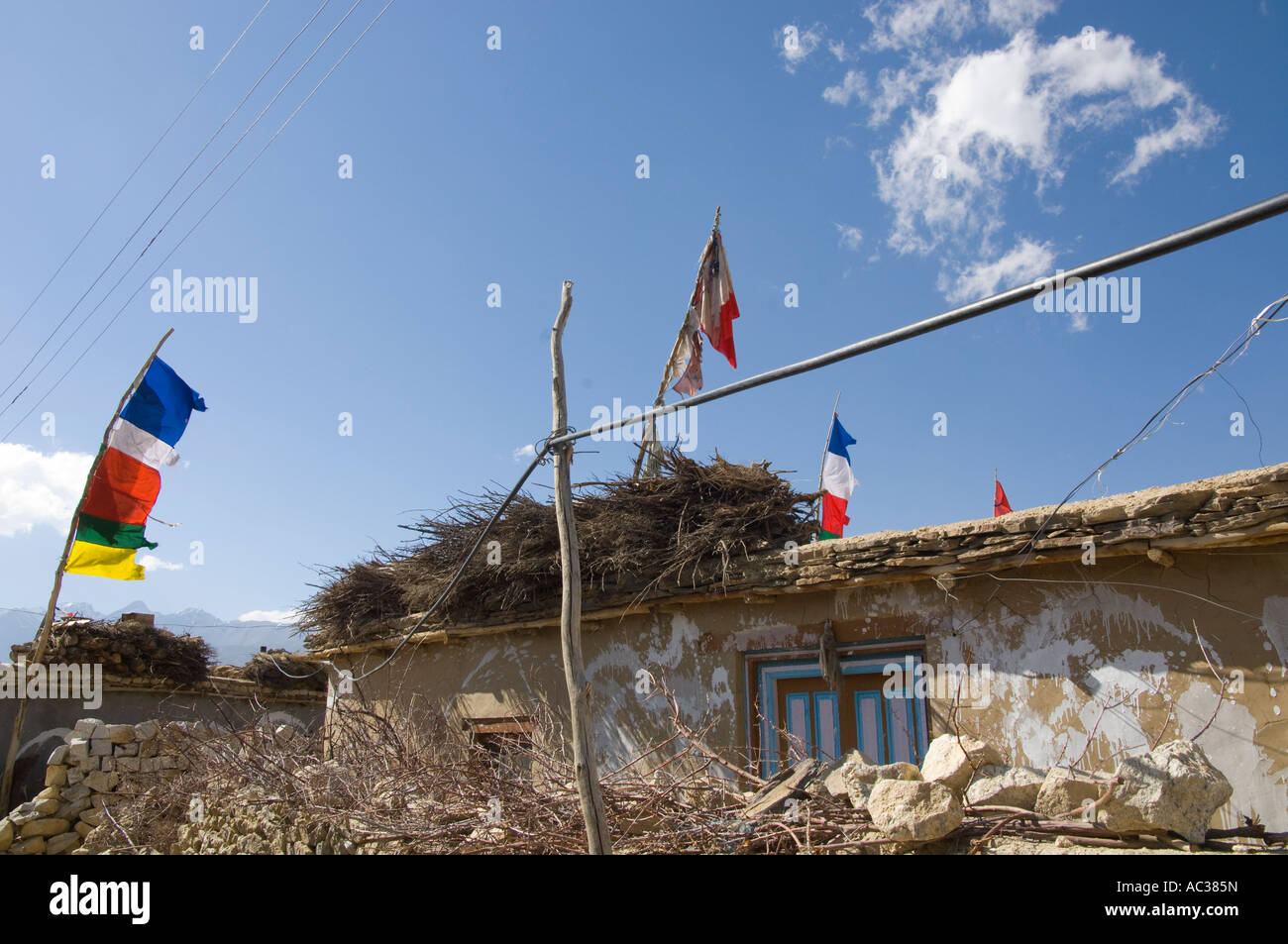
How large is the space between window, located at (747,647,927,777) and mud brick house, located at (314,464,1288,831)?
1cm

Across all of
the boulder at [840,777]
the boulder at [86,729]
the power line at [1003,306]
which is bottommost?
the boulder at [86,729]

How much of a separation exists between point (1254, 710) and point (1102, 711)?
2.33 feet

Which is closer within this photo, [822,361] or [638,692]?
[822,361]

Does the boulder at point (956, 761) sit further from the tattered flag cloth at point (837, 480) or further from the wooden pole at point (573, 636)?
the tattered flag cloth at point (837, 480)

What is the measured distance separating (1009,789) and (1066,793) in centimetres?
24

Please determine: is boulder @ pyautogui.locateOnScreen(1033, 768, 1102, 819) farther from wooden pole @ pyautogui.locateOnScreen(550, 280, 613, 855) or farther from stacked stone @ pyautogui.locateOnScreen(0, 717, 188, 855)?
stacked stone @ pyautogui.locateOnScreen(0, 717, 188, 855)

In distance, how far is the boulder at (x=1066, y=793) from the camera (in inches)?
148

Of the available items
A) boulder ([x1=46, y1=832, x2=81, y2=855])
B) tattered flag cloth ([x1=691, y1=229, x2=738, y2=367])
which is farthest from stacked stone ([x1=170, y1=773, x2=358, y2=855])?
tattered flag cloth ([x1=691, y1=229, x2=738, y2=367])

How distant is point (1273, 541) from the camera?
14.5 feet

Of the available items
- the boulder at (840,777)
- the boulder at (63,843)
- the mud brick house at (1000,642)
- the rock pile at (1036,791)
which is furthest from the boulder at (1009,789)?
the boulder at (63,843)

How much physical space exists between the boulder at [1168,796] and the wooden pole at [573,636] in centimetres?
219

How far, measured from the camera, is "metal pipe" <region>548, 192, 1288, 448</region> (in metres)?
2.64
